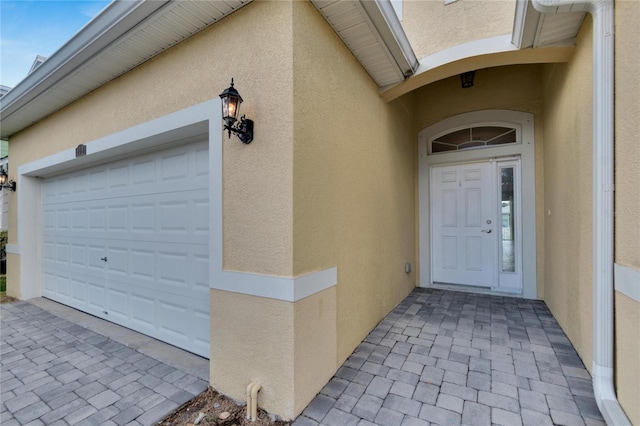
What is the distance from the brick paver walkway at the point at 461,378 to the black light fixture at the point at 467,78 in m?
3.54

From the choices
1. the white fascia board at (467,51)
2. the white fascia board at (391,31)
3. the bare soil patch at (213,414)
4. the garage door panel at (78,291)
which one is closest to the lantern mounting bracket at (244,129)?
the white fascia board at (391,31)

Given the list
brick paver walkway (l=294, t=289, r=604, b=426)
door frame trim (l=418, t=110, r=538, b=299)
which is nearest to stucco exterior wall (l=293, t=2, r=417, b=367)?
brick paver walkway (l=294, t=289, r=604, b=426)

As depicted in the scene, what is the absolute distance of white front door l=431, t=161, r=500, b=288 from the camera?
4578mm

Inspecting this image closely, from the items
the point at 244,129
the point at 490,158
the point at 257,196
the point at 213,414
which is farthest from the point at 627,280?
the point at 490,158

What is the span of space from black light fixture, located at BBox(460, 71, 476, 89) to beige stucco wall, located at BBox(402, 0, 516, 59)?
48.2 inches

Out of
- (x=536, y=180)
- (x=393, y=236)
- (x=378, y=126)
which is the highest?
(x=378, y=126)

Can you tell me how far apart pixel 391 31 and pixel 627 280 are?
8.19 feet

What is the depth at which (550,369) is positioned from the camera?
2.32 metres

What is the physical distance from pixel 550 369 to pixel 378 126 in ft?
9.40

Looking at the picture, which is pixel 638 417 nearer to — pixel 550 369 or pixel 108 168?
pixel 550 369

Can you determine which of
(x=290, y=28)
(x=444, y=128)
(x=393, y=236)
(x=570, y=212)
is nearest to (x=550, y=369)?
(x=570, y=212)

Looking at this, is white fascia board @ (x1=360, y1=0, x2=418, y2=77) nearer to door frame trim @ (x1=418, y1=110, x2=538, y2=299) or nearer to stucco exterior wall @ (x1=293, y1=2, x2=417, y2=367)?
stucco exterior wall @ (x1=293, y1=2, x2=417, y2=367)

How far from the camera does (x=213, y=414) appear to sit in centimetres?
197

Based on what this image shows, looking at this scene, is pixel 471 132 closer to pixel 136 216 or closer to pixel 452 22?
pixel 452 22
